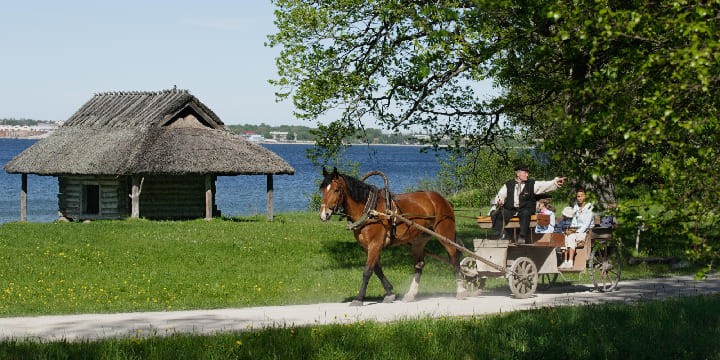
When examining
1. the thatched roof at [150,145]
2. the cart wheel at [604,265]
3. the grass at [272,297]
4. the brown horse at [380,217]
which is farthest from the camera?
the thatched roof at [150,145]

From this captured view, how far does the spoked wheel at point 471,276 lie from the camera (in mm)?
17109

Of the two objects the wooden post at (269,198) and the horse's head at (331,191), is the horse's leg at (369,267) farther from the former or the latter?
the wooden post at (269,198)

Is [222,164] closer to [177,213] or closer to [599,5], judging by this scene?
[177,213]

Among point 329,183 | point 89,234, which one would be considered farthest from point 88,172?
point 329,183

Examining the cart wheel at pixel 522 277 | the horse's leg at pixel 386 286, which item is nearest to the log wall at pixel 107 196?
the horse's leg at pixel 386 286

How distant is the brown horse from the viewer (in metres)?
14.9

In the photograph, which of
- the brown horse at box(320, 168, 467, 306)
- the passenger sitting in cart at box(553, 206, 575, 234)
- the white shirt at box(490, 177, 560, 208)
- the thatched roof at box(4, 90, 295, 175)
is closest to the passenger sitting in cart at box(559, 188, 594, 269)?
the passenger sitting in cart at box(553, 206, 575, 234)

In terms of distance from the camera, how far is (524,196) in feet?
54.2

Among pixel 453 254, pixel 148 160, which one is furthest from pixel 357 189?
pixel 148 160

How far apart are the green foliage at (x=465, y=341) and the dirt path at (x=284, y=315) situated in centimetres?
77

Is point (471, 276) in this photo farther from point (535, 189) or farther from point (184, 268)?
point (184, 268)

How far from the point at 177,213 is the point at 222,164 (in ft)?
10.9

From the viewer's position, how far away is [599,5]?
9781 millimetres

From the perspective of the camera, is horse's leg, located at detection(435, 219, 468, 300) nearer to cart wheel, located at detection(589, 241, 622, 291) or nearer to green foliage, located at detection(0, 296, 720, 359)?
cart wheel, located at detection(589, 241, 622, 291)
